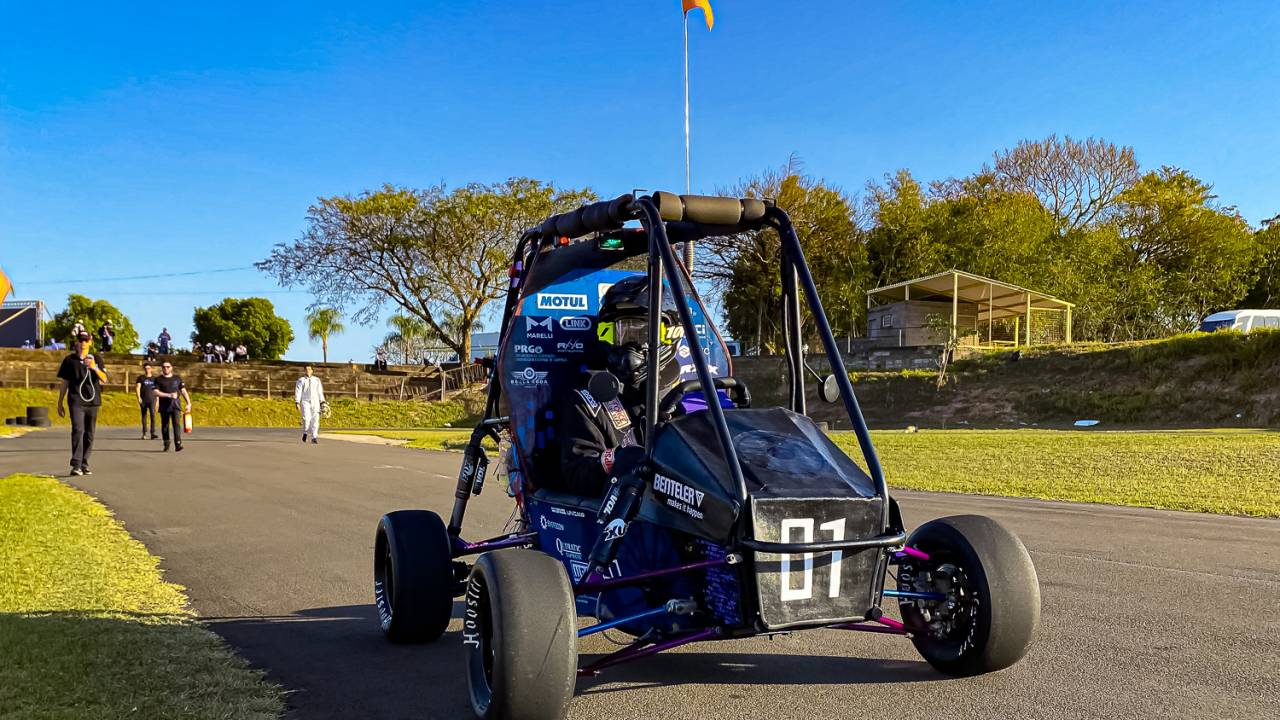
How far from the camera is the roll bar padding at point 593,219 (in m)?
4.49

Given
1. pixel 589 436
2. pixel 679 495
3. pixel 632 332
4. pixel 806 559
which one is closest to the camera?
pixel 806 559

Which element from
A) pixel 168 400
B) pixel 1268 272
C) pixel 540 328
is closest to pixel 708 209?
pixel 540 328

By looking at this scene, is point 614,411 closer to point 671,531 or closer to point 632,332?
point 632,332

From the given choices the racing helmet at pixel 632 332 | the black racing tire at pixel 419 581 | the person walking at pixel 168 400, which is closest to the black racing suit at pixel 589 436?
the racing helmet at pixel 632 332

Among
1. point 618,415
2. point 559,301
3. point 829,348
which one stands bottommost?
point 618,415

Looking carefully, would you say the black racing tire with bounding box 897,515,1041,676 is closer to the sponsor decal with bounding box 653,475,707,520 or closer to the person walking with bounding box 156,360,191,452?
the sponsor decal with bounding box 653,475,707,520

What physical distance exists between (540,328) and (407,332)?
242ft

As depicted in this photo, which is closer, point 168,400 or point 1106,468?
point 1106,468

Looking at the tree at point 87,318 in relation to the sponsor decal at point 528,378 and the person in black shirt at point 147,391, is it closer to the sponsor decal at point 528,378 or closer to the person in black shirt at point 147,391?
the person in black shirt at point 147,391

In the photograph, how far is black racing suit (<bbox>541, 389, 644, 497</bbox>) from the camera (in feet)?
16.0

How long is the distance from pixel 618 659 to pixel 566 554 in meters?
1.09

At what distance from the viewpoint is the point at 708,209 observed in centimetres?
446

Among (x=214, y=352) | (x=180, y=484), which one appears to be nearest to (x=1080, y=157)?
(x=214, y=352)

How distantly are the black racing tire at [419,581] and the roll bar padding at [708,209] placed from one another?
2.01 metres
